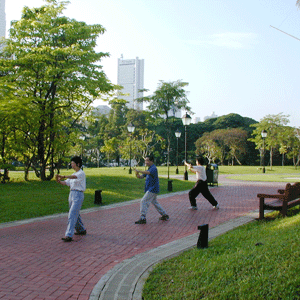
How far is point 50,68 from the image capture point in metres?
15.6

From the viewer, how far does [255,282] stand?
3707mm

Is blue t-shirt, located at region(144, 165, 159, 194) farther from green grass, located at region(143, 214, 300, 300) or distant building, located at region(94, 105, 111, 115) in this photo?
distant building, located at region(94, 105, 111, 115)

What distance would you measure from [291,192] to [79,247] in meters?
5.34

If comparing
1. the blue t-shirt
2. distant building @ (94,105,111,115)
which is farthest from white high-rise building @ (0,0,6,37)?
the blue t-shirt

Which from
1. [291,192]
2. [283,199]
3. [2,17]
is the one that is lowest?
[283,199]

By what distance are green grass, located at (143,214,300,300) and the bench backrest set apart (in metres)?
2.38

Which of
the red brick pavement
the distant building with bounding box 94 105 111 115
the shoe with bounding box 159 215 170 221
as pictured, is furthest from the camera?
the distant building with bounding box 94 105 111 115

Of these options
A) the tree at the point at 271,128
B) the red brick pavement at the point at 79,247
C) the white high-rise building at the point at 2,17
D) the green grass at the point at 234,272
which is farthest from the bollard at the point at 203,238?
the white high-rise building at the point at 2,17

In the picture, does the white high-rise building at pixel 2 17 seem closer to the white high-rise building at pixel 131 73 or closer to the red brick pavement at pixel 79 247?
the red brick pavement at pixel 79 247

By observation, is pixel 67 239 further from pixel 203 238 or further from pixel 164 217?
pixel 164 217

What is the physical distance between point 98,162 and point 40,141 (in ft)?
112

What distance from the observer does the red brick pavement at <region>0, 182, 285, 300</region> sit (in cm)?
418

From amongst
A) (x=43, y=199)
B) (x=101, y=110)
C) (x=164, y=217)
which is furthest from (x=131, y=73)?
(x=164, y=217)

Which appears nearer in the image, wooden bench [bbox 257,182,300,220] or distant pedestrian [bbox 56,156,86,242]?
distant pedestrian [bbox 56,156,86,242]
